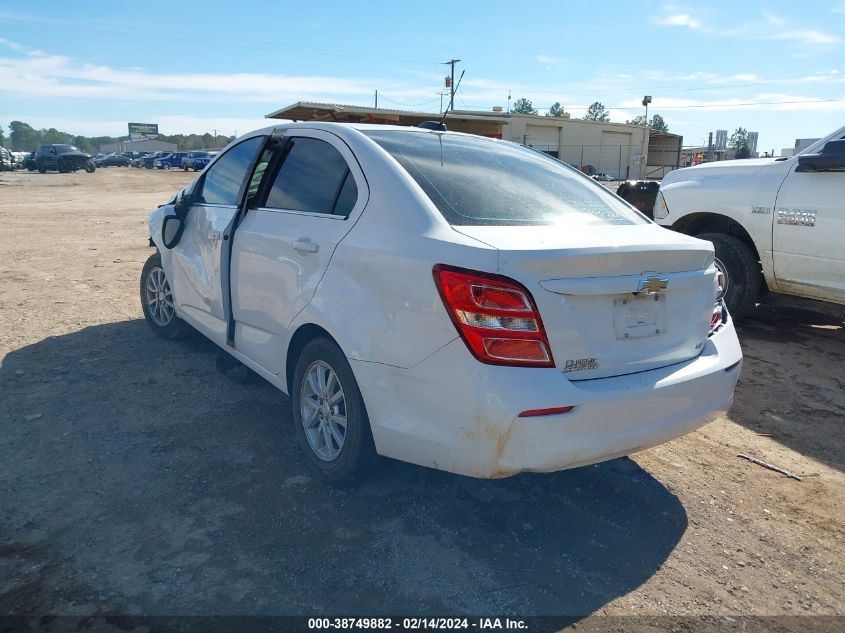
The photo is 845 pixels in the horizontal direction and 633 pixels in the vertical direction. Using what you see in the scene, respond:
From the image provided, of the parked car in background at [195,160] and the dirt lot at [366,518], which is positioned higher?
the parked car in background at [195,160]

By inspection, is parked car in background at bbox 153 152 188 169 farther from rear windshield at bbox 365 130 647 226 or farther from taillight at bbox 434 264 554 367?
taillight at bbox 434 264 554 367

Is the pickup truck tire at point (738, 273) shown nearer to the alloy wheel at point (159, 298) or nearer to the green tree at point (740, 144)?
the alloy wheel at point (159, 298)

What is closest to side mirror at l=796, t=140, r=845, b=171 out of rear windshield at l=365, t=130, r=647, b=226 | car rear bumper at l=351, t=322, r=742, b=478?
rear windshield at l=365, t=130, r=647, b=226

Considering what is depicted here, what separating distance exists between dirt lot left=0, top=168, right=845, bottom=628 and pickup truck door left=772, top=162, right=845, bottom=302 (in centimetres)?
106

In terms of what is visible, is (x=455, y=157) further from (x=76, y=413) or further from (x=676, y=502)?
(x=76, y=413)

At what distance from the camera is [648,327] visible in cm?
285

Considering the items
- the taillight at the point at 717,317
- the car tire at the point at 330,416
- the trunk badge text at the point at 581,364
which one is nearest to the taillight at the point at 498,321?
the trunk badge text at the point at 581,364

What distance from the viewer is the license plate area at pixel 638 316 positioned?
2.75 m

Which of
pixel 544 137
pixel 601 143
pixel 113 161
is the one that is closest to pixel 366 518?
pixel 544 137

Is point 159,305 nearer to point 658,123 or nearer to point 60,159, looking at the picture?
point 60,159

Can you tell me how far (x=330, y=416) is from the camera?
3311mm

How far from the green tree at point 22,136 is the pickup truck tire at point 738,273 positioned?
15917 centimetres

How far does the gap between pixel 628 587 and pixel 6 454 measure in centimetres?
328

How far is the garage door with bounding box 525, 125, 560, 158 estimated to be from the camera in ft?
165
